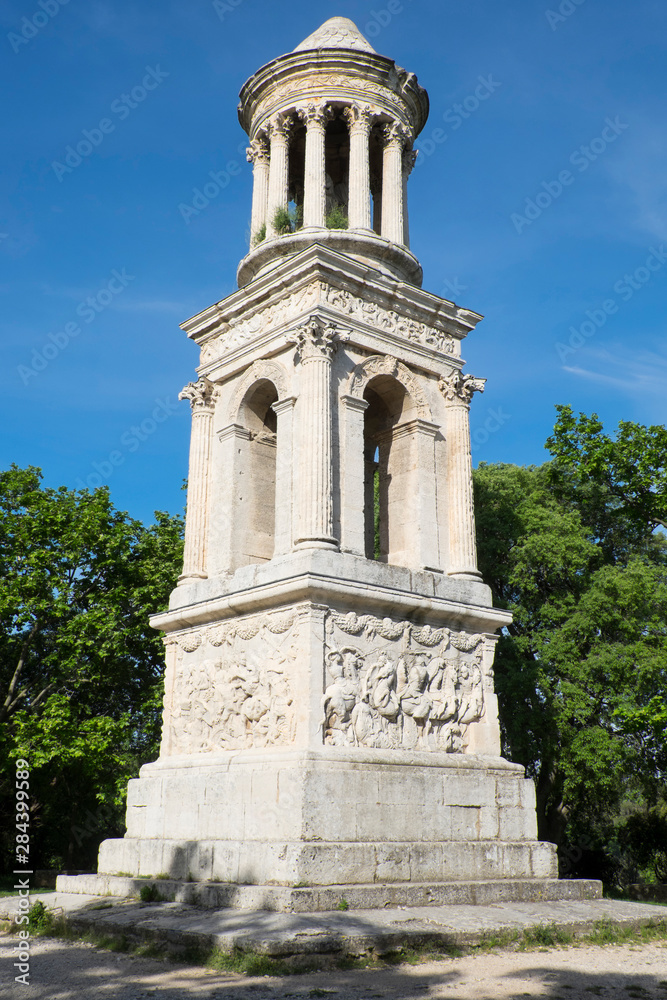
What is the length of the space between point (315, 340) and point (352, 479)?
2072 millimetres

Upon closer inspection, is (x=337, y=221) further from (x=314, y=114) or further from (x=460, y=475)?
(x=460, y=475)

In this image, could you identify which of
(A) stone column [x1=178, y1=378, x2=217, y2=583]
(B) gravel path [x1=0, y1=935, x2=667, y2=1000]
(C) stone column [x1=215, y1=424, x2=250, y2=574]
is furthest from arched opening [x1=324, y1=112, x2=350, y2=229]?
(B) gravel path [x1=0, y1=935, x2=667, y2=1000]

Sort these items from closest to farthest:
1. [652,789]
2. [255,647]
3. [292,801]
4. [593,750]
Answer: [292,801]
[255,647]
[593,750]
[652,789]

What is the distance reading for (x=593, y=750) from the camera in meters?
21.3

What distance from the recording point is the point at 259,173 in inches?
676

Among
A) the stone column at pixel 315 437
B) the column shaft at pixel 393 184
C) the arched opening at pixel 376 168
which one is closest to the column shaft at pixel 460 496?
the stone column at pixel 315 437

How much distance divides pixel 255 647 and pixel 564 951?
Answer: 5251mm

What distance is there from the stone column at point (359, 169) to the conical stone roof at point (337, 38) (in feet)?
4.48

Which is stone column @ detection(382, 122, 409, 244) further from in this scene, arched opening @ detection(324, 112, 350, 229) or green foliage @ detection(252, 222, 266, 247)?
green foliage @ detection(252, 222, 266, 247)

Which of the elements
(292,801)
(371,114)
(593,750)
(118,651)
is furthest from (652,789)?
(371,114)

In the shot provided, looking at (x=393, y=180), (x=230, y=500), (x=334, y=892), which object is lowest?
(x=334, y=892)

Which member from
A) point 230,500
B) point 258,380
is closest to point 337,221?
point 258,380

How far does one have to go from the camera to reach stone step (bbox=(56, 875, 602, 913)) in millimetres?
9547

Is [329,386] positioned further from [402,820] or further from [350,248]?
[402,820]
